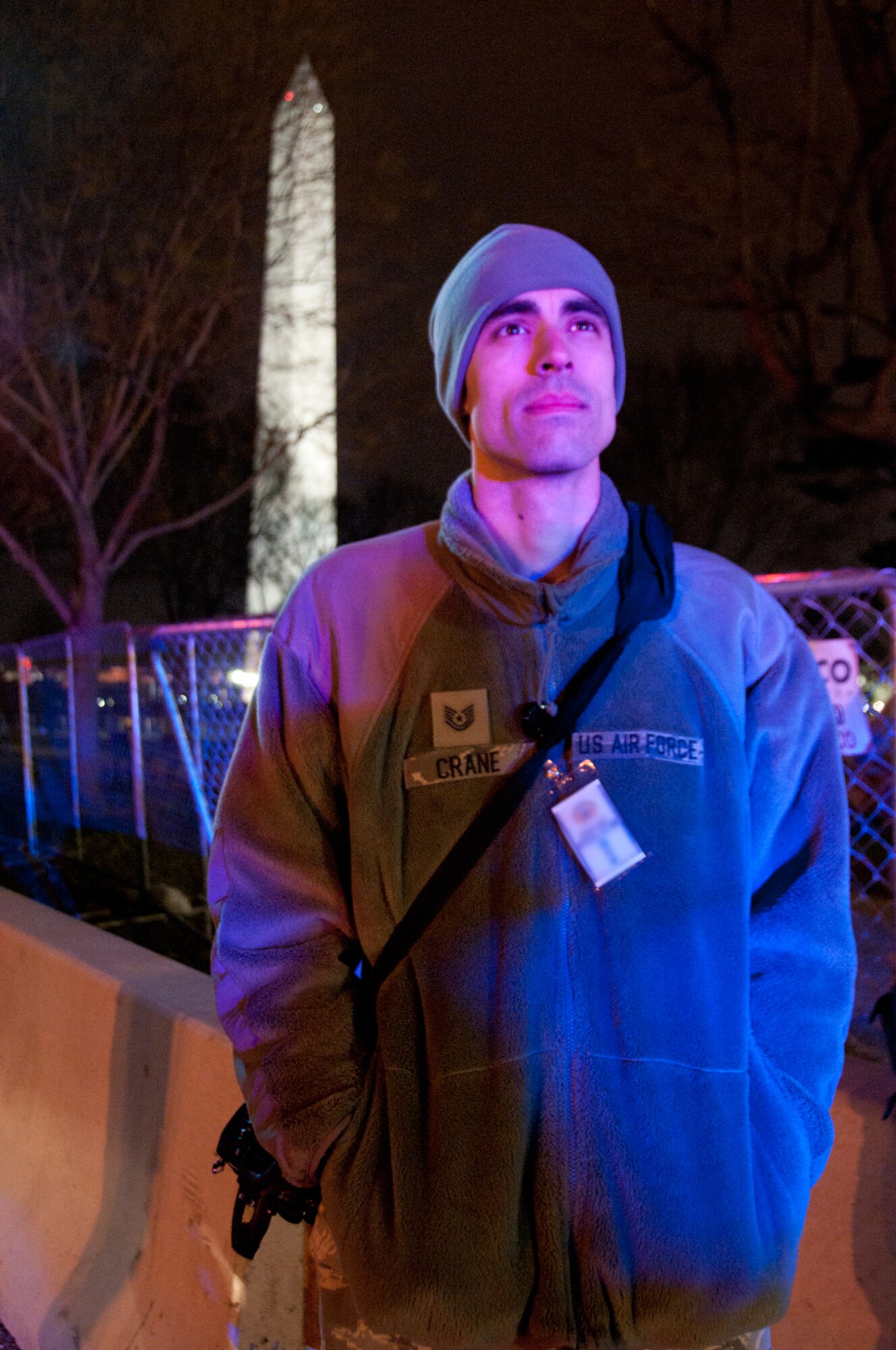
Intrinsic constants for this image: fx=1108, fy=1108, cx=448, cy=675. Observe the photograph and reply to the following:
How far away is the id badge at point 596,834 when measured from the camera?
1.62 m

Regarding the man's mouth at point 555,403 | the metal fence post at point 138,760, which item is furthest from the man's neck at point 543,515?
the metal fence post at point 138,760

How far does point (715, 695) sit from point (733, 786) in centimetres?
14

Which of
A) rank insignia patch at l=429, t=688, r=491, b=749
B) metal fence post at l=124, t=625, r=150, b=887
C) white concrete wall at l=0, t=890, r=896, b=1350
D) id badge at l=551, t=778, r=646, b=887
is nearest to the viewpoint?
id badge at l=551, t=778, r=646, b=887

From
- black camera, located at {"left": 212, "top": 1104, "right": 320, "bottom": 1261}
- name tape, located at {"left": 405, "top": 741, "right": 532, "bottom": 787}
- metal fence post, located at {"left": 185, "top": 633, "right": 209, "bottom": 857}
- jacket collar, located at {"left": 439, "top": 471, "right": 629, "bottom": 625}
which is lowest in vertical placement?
black camera, located at {"left": 212, "top": 1104, "right": 320, "bottom": 1261}

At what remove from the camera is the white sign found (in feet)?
10.5

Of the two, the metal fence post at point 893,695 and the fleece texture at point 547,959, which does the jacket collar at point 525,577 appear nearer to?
the fleece texture at point 547,959

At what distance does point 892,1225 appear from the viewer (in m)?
2.19

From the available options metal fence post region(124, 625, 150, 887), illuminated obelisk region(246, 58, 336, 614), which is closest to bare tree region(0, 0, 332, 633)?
illuminated obelisk region(246, 58, 336, 614)

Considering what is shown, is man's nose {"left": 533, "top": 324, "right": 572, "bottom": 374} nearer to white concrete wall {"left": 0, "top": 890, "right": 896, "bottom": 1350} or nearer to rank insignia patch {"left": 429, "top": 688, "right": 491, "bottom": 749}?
rank insignia patch {"left": 429, "top": 688, "right": 491, "bottom": 749}

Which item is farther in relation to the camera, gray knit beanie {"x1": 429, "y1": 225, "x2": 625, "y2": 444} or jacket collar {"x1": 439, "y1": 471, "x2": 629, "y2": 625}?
gray knit beanie {"x1": 429, "y1": 225, "x2": 625, "y2": 444}

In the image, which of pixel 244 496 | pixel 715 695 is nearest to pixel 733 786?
pixel 715 695

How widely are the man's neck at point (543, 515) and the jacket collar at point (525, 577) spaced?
2 cm

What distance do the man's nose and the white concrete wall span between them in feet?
5.18

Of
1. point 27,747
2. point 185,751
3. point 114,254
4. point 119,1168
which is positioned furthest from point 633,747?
point 114,254
